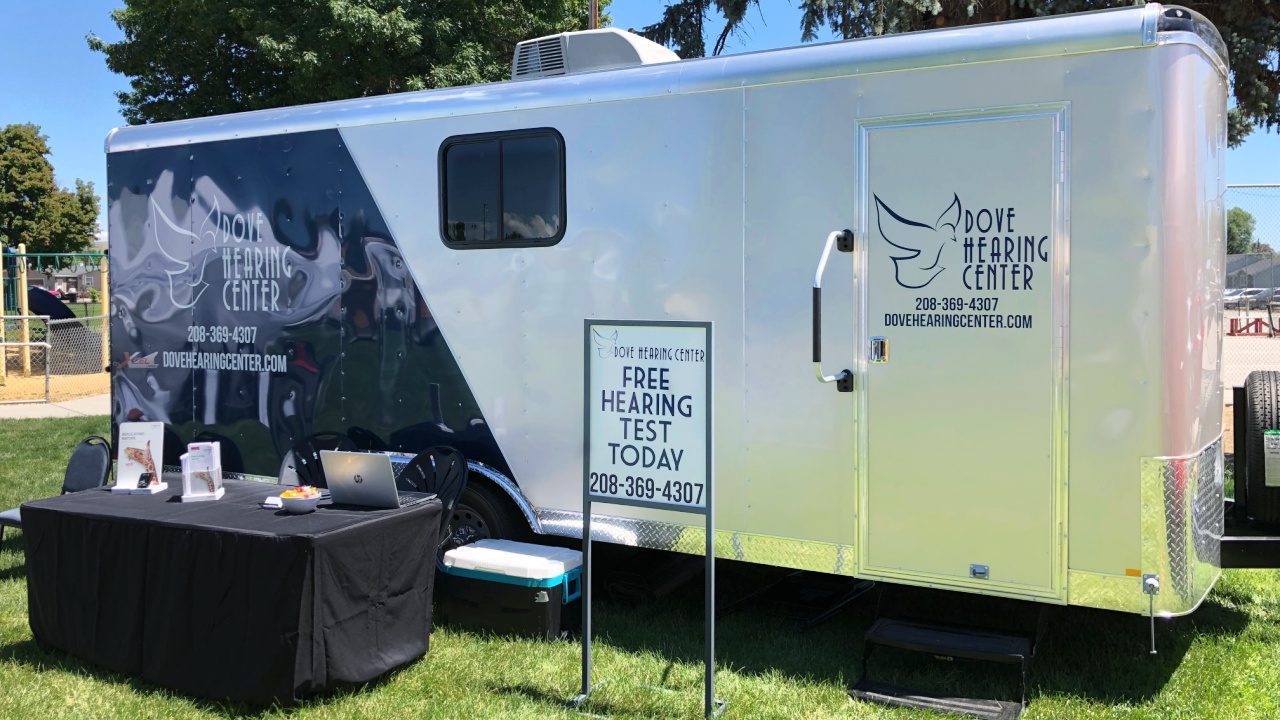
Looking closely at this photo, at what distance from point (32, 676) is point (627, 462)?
9.03 ft

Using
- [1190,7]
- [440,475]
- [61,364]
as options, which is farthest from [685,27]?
[61,364]

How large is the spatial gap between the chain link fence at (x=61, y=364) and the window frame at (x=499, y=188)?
12681 millimetres

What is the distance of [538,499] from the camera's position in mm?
5383

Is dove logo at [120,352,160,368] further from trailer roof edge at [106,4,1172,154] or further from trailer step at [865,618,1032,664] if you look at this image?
trailer step at [865,618,1032,664]

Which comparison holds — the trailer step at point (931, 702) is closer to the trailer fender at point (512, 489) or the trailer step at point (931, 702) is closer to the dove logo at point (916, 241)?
the dove logo at point (916, 241)

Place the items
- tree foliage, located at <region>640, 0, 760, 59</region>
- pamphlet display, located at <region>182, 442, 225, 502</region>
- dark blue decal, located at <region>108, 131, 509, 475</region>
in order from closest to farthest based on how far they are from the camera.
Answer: pamphlet display, located at <region>182, 442, 225, 502</region> < dark blue decal, located at <region>108, 131, 509, 475</region> < tree foliage, located at <region>640, 0, 760, 59</region>

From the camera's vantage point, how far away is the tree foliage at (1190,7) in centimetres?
884

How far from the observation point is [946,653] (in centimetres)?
435

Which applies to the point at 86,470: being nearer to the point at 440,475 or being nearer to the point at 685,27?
the point at 440,475

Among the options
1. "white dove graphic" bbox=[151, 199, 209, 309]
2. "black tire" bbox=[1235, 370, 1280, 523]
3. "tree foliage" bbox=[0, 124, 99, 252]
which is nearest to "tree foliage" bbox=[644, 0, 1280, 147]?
"black tire" bbox=[1235, 370, 1280, 523]

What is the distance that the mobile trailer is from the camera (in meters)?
4.08

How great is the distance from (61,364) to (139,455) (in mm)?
15051

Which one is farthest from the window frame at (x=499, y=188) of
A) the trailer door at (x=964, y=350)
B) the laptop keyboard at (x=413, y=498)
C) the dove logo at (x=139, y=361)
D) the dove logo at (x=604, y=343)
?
the dove logo at (x=139, y=361)

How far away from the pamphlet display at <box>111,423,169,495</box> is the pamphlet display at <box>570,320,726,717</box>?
232cm
